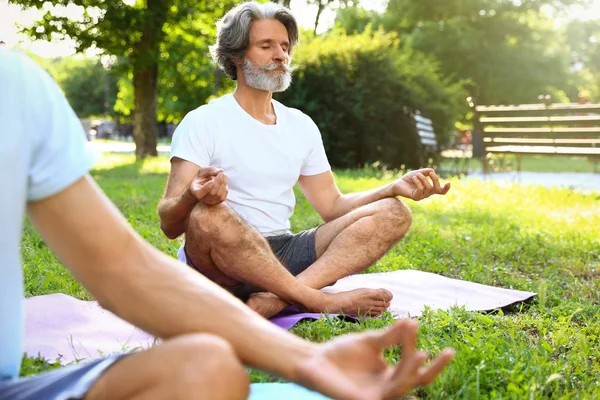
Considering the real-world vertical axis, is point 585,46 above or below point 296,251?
above

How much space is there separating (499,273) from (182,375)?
4.36m

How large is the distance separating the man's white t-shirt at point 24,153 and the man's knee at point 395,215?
2873mm

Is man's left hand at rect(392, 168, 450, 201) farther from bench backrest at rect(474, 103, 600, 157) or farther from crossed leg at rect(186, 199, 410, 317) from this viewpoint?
bench backrest at rect(474, 103, 600, 157)

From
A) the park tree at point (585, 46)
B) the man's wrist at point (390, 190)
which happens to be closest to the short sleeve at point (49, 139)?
the man's wrist at point (390, 190)

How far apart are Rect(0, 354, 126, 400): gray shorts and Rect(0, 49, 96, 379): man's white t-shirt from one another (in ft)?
0.27


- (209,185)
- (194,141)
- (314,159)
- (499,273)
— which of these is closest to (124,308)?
(209,185)

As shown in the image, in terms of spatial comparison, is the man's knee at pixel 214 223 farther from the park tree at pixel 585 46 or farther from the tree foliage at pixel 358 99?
the park tree at pixel 585 46

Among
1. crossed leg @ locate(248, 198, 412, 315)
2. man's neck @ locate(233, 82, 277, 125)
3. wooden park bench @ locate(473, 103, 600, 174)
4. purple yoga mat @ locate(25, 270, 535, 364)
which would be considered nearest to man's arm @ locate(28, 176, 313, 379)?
purple yoga mat @ locate(25, 270, 535, 364)

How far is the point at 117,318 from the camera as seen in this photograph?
3914mm

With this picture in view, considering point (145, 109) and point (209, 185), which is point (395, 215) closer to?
point (209, 185)

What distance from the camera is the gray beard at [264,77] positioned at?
4242 millimetres

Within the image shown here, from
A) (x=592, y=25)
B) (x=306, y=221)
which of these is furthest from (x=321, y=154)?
(x=592, y=25)

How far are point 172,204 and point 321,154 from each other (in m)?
1.11

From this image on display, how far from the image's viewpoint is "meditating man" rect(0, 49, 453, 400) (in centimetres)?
130
